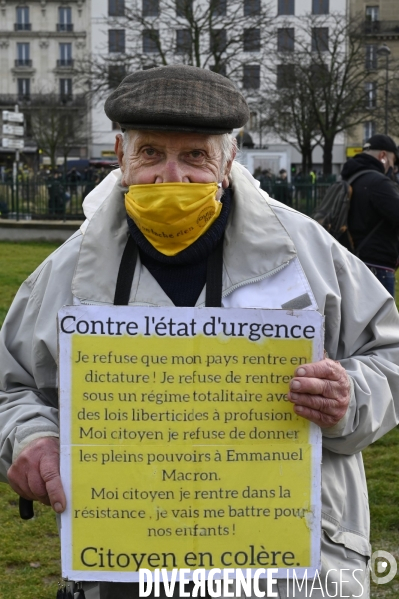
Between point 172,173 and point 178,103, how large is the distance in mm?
172

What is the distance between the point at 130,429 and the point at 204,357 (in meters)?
0.23

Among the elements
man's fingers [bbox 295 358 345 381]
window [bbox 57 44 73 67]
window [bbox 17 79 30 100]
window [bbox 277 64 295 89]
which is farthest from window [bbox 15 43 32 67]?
man's fingers [bbox 295 358 345 381]

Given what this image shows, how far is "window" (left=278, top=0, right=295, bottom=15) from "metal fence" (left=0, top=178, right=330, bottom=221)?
47.7 m

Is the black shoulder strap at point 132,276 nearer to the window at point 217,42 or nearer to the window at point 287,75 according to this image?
the window at point 217,42

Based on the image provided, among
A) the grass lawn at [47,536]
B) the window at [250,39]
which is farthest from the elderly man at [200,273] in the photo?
the window at [250,39]

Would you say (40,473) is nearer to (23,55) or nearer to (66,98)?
(66,98)

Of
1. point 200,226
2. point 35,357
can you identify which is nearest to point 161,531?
point 35,357

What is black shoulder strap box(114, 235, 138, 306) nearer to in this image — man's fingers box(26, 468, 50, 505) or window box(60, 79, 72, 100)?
man's fingers box(26, 468, 50, 505)

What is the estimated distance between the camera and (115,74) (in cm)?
2583

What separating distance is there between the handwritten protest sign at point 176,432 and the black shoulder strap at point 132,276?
165 mm

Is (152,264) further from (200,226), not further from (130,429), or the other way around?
(130,429)

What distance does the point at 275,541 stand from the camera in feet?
6.39

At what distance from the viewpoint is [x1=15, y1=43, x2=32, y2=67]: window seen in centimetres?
7700

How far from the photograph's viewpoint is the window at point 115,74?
84.1 feet
